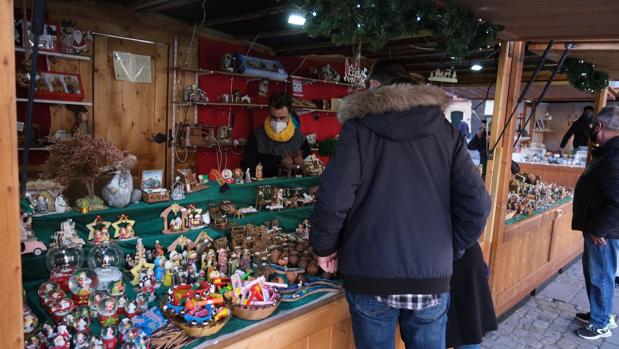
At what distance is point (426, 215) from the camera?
64.4 inches

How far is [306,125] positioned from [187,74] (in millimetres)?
2244

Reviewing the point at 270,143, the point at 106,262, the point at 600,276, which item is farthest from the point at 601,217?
the point at 106,262

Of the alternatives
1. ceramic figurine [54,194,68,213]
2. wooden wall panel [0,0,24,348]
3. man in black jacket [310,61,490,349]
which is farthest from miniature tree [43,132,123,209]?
man in black jacket [310,61,490,349]

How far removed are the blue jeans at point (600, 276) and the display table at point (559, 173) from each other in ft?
15.1

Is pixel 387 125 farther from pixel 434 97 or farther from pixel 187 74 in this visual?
pixel 187 74

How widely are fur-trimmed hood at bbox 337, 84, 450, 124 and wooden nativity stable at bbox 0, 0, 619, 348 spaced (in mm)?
1016

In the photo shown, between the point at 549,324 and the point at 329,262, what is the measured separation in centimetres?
311

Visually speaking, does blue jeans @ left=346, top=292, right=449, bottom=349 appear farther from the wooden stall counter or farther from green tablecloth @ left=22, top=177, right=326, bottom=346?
the wooden stall counter

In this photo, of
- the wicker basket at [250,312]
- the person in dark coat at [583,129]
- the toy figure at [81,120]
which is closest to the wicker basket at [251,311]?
the wicker basket at [250,312]

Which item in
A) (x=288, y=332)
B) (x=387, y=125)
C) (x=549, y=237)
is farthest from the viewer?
(x=549, y=237)

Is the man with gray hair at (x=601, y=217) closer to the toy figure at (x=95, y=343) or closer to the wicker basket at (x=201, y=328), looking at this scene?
the wicker basket at (x=201, y=328)

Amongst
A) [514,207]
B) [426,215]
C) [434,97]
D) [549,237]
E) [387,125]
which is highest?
[434,97]

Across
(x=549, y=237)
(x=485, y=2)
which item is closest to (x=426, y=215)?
(x=485, y=2)

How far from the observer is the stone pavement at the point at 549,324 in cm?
349
